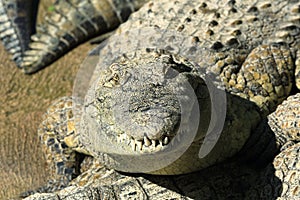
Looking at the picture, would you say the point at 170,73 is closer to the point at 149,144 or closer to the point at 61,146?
the point at 149,144

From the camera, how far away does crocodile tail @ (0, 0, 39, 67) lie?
18.6ft

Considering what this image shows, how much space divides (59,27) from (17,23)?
37cm

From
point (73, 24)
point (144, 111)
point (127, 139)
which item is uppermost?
point (144, 111)

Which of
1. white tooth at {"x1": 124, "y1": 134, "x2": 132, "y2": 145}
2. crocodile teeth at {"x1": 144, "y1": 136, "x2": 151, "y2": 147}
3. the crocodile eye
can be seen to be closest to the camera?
crocodile teeth at {"x1": 144, "y1": 136, "x2": 151, "y2": 147}

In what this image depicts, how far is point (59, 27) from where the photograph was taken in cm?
571

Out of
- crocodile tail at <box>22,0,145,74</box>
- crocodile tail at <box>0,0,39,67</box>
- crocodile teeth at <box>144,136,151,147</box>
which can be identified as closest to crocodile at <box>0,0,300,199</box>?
crocodile teeth at <box>144,136,151,147</box>

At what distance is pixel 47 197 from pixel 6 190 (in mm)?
705

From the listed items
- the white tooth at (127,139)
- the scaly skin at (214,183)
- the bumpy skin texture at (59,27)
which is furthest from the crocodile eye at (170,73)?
the bumpy skin texture at (59,27)

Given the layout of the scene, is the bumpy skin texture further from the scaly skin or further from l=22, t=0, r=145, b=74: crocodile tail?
the scaly skin

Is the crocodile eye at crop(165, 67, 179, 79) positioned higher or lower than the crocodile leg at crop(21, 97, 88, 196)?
higher

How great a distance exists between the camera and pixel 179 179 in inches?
146

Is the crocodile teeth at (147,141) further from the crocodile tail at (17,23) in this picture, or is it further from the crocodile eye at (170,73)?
the crocodile tail at (17,23)

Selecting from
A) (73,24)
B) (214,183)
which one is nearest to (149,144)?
(214,183)

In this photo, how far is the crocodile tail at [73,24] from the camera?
5586mm
